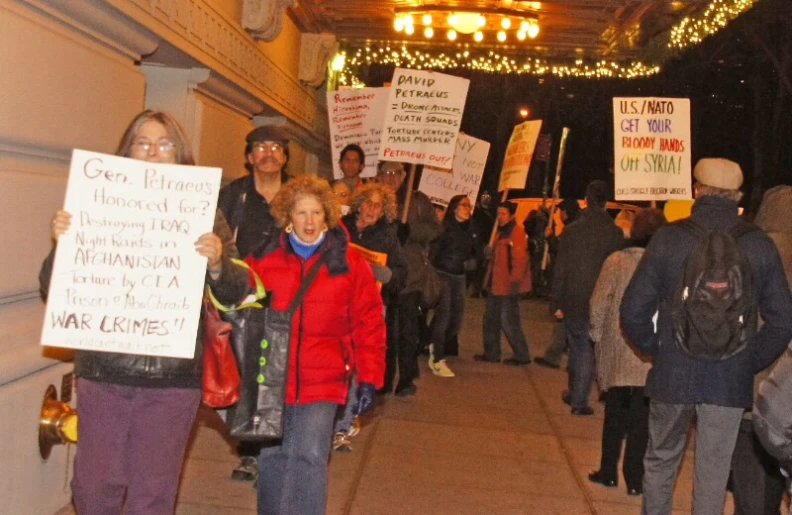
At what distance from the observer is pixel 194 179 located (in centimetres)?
421

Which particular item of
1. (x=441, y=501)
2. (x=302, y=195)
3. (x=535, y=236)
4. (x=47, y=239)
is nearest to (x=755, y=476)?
(x=441, y=501)

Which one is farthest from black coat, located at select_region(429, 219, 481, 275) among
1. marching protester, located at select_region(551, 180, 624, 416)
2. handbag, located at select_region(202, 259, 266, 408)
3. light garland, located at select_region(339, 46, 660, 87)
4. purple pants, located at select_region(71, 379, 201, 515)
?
purple pants, located at select_region(71, 379, 201, 515)

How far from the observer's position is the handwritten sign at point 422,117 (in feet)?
36.4

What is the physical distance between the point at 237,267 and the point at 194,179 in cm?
41

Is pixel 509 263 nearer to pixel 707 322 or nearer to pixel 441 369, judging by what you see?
pixel 441 369

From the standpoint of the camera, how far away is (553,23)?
563 inches

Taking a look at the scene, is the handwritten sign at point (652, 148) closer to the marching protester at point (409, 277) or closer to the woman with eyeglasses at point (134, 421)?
the marching protester at point (409, 277)

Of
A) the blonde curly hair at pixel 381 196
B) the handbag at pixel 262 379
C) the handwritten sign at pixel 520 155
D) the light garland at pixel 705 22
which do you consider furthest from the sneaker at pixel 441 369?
the handbag at pixel 262 379

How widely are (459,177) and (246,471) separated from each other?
7.66 metres

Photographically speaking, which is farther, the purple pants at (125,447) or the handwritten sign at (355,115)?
the handwritten sign at (355,115)

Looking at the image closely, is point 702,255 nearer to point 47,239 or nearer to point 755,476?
point 755,476

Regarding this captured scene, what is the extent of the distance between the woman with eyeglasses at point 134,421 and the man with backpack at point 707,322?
2.26 metres

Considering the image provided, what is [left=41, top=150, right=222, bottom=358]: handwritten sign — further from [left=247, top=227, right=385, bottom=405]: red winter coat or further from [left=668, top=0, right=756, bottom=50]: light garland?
[left=668, top=0, right=756, bottom=50]: light garland

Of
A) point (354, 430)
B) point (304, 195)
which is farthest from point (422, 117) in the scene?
point (304, 195)
